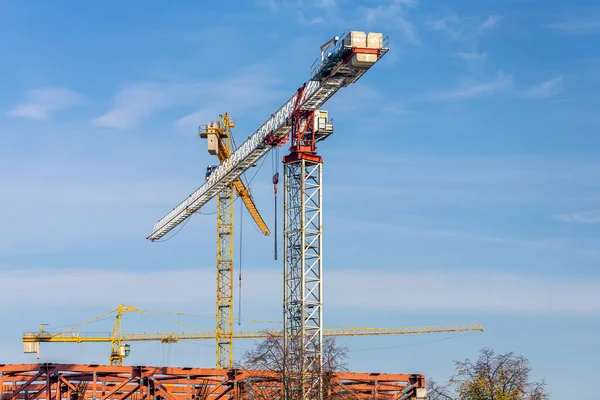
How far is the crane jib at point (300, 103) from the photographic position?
3733 inches

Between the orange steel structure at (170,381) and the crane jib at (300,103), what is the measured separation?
1059 inches

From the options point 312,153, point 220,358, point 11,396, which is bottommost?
point 11,396

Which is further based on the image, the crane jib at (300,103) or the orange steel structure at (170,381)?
the crane jib at (300,103)

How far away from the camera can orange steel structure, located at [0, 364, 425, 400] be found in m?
77.6

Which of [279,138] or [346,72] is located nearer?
[346,72]

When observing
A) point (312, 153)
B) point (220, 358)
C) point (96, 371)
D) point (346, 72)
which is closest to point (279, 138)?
point (312, 153)

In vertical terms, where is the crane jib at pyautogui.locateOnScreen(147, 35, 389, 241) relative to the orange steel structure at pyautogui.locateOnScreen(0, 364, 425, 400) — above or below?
above

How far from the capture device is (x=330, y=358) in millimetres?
93188

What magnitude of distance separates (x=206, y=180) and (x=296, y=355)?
65.1 m

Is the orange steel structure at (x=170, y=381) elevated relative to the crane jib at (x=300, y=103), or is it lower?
lower

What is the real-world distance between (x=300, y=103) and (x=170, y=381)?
3200 cm

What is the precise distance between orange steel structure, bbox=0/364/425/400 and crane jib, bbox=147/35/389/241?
1059 inches

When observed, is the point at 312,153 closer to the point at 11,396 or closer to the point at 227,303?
the point at 11,396

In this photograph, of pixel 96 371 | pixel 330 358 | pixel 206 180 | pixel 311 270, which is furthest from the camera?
pixel 206 180
